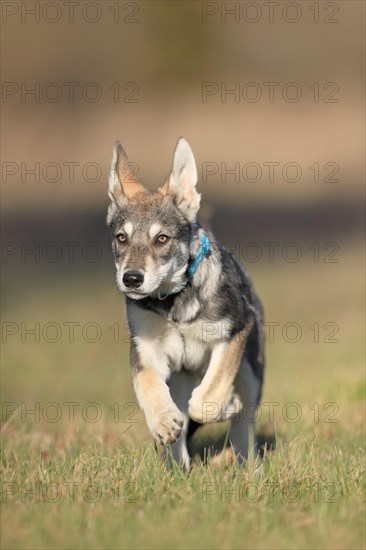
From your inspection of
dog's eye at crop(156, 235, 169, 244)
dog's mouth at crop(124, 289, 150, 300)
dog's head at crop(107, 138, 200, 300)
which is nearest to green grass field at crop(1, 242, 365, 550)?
dog's mouth at crop(124, 289, 150, 300)

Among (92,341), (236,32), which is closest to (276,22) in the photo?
(236,32)

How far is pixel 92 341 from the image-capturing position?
461 inches

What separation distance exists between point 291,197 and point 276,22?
28.7 ft

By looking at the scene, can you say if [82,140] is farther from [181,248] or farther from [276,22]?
[181,248]

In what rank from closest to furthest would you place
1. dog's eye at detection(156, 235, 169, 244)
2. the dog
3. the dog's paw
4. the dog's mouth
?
the dog's paw → the dog's mouth → the dog → dog's eye at detection(156, 235, 169, 244)

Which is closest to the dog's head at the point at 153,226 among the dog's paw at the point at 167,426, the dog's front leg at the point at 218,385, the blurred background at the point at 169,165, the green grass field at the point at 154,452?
the dog's front leg at the point at 218,385

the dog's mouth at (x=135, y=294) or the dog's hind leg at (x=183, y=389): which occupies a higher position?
the dog's mouth at (x=135, y=294)

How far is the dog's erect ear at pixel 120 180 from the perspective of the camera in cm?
596

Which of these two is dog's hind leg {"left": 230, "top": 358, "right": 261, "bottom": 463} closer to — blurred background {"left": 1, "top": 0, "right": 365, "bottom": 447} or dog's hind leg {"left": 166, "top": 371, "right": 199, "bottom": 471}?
dog's hind leg {"left": 166, "top": 371, "right": 199, "bottom": 471}

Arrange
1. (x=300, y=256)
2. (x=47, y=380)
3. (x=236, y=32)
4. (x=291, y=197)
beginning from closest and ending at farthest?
(x=47, y=380), (x=300, y=256), (x=291, y=197), (x=236, y=32)

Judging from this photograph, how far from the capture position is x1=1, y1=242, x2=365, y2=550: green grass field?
426 centimetres

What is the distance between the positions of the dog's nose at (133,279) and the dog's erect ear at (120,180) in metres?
0.74

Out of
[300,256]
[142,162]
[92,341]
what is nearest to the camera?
[92,341]

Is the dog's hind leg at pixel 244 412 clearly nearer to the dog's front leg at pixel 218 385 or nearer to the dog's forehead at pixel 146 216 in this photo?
the dog's front leg at pixel 218 385
